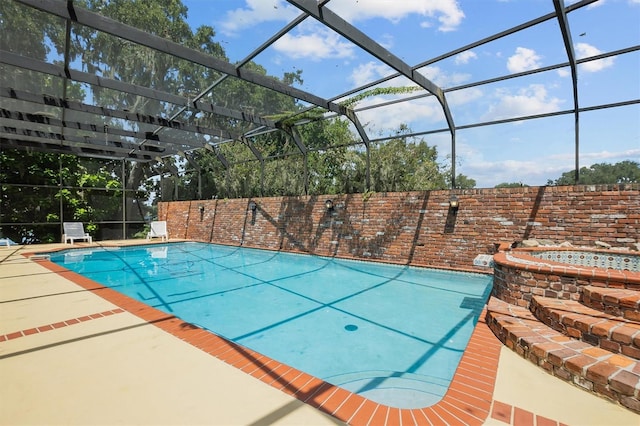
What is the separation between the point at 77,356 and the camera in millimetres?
2770

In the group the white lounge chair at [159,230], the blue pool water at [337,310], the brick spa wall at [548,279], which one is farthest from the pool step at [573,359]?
the white lounge chair at [159,230]

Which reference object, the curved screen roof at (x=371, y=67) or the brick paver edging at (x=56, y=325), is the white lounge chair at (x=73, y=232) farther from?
the brick paver edging at (x=56, y=325)

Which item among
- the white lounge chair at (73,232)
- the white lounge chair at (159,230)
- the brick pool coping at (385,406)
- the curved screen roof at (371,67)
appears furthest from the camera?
the white lounge chair at (159,230)

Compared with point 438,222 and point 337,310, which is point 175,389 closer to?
point 337,310

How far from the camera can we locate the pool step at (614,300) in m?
2.68

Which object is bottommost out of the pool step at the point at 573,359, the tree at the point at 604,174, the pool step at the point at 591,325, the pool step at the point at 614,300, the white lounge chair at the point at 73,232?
the white lounge chair at the point at 73,232

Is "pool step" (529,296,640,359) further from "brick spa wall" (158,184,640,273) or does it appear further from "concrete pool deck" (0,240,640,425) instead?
"brick spa wall" (158,184,640,273)

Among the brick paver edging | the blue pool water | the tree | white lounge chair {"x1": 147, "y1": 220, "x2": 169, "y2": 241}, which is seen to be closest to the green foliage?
the tree

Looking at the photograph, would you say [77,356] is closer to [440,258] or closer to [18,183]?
[440,258]

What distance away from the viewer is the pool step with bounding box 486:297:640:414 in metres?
2.04

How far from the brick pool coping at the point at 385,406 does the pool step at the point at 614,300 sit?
98cm

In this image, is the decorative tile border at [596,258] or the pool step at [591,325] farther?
the decorative tile border at [596,258]

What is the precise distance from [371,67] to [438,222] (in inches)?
158

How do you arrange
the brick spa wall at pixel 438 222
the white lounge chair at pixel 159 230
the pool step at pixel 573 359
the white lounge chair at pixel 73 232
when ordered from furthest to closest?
the white lounge chair at pixel 159 230, the white lounge chair at pixel 73 232, the brick spa wall at pixel 438 222, the pool step at pixel 573 359
